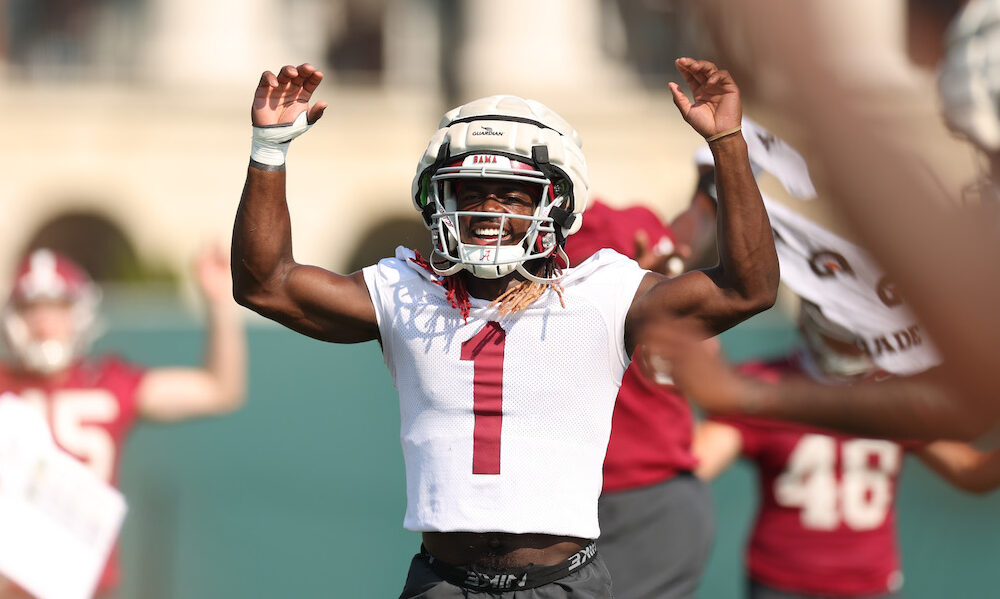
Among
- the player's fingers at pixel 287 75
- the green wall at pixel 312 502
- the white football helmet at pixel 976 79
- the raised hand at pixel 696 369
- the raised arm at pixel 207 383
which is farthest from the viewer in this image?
the green wall at pixel 312 502

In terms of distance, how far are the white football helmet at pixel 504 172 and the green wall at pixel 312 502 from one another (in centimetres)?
364

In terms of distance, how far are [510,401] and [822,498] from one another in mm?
2418

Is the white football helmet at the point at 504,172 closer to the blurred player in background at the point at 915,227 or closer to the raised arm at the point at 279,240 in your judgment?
the raised arm at the point at 279,240

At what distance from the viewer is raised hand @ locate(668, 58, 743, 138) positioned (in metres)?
2.67

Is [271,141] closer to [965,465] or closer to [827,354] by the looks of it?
[827,354]

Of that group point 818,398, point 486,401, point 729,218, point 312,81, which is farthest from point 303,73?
point 818,398

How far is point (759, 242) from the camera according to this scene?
2686mm

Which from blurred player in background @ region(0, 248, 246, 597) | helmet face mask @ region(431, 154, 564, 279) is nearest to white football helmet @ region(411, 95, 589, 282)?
helmet face mask @ region(431, 154, 564, 279)

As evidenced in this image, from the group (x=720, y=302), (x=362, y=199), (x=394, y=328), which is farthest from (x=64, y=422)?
(x=362, y=199)

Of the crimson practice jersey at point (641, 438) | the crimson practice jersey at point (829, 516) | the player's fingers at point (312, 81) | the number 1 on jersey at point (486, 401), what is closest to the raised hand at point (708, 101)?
the number 1 on jersey at point (486, 401)

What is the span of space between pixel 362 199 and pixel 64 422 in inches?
644

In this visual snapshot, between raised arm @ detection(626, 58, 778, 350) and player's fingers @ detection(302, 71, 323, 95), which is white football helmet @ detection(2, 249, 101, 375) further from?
raised arm @ detection(626, 58, 778, 350)

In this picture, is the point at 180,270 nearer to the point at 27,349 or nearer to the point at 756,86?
the point at 27,349

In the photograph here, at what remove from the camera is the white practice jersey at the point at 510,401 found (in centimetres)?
285
